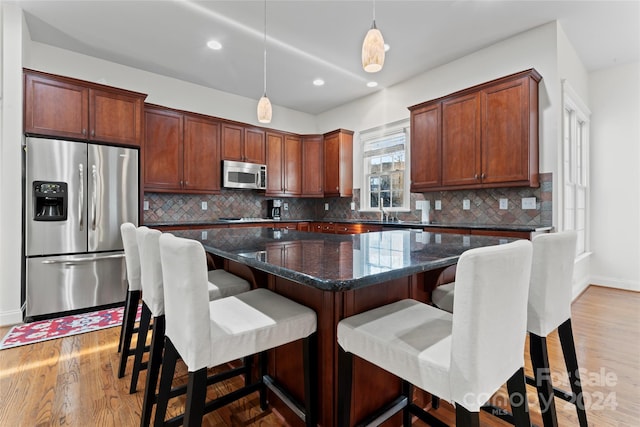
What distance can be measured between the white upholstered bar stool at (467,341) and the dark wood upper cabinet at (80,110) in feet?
11.2

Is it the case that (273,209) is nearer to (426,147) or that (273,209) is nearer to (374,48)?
(426,147)

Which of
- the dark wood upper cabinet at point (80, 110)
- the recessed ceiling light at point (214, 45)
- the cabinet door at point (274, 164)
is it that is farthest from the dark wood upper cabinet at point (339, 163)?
the dark wood upper cabinet at point (80, 110)

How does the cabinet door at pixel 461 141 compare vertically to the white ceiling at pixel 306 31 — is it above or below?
below

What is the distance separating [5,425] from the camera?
1.49 metres

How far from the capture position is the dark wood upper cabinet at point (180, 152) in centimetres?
386

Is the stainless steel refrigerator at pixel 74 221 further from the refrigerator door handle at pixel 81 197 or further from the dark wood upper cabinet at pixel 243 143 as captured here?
the dark wood upper cabinet at pixel 243 143

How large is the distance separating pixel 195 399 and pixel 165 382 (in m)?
0.27

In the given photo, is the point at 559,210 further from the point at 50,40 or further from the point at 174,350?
the point at 50,40

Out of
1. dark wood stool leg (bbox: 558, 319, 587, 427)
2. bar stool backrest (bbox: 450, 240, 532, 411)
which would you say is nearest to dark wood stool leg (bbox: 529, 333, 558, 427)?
dark wood stool leg (bbox: 558, 319, 587, 427)

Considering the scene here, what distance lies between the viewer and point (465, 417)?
0.79m

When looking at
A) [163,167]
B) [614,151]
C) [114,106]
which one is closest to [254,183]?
[163,167]

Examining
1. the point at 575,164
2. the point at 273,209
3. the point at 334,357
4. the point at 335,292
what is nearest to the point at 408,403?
the point at 334,357

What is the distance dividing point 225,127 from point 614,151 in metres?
5.34

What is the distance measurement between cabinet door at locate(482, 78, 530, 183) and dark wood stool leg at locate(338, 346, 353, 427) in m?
2.79
